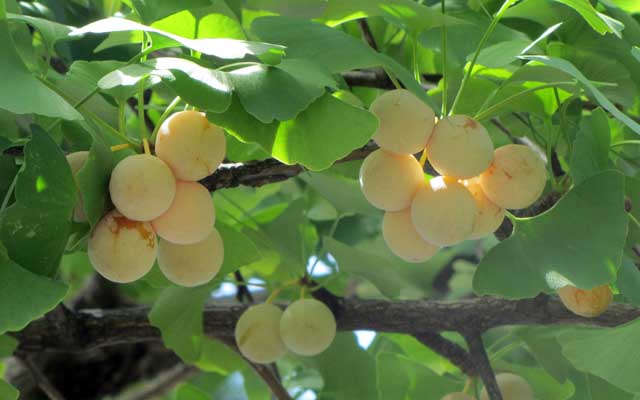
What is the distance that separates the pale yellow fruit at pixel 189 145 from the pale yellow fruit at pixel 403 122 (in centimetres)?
18

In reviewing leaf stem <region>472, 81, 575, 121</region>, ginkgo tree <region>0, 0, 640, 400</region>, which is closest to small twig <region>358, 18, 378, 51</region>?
ginkgo tree <region>0, 0, 640, 400</region>

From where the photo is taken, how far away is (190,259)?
3.46 ft

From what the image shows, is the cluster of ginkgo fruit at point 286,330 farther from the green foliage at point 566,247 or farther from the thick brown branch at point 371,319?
the green foliage at point 566,247

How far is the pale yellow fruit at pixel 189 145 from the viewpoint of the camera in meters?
0.96

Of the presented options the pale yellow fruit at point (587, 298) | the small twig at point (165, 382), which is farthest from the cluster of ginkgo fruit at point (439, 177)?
the small twig at point (165, 382)

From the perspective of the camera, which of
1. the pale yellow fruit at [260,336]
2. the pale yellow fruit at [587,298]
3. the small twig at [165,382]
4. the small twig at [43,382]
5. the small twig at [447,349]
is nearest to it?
the pale yellow fruit at [587,298]

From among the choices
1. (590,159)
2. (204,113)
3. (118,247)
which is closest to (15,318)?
(118,247)

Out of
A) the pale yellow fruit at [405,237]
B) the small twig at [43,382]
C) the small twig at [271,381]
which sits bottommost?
the small twig at [43,382]

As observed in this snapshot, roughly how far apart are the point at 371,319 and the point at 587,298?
461 millimetres

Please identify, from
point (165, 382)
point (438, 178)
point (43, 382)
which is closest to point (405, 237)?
point (438, 178)

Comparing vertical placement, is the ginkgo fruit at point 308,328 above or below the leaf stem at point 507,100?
below

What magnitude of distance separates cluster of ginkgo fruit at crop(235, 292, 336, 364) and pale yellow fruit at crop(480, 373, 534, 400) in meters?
0.26

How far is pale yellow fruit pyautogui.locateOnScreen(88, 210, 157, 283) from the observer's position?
95 cm

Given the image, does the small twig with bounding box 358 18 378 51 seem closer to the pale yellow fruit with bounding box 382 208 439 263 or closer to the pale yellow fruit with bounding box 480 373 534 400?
the pale yellow fruit with bounding box 382 208 439 263
